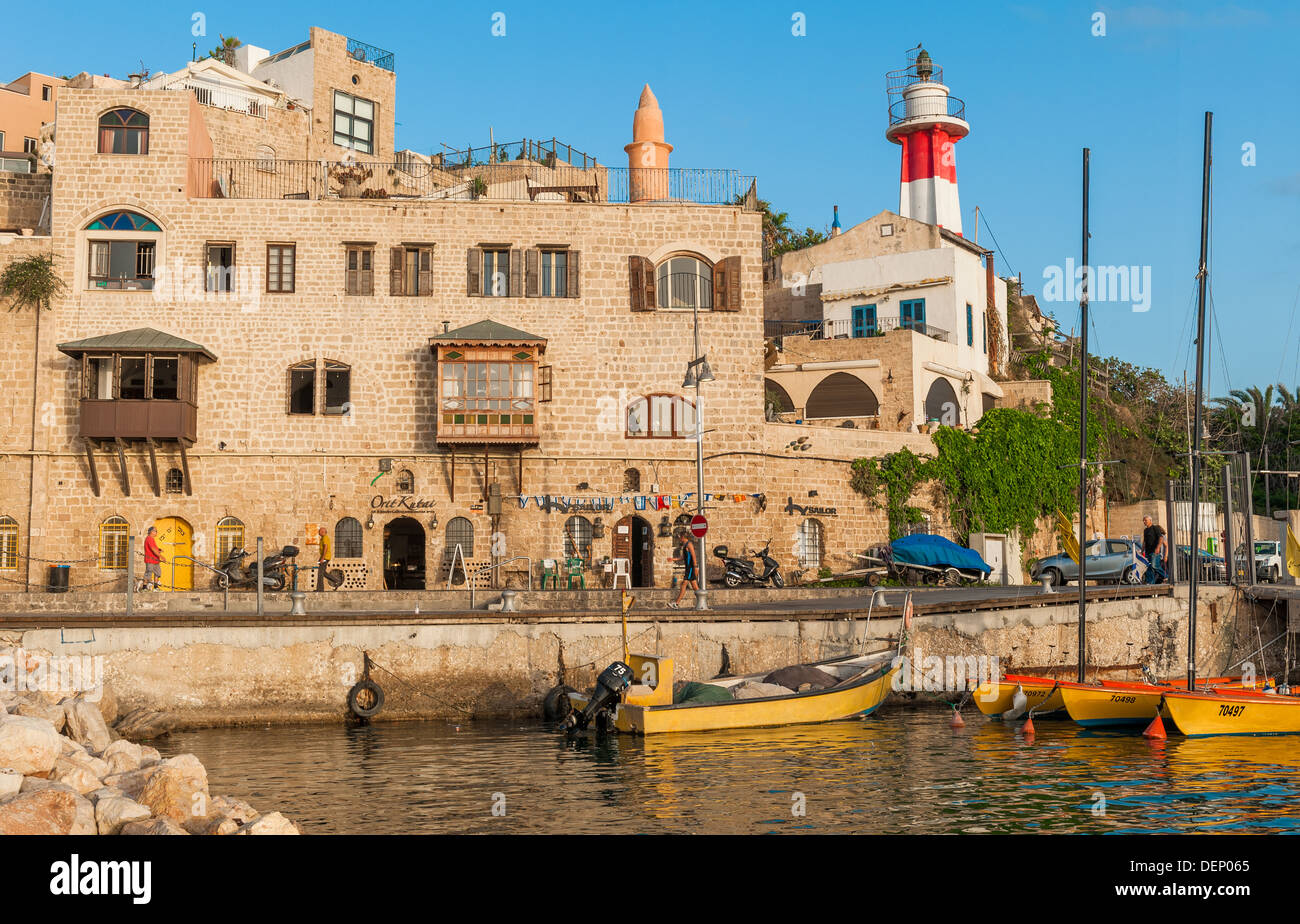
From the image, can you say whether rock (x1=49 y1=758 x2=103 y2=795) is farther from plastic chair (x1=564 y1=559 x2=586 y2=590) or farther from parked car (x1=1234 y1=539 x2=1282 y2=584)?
parked car (x1=1234 y1=539 x2=1282 y2=584)

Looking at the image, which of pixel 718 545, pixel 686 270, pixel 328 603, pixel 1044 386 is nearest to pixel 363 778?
pixel 328 603

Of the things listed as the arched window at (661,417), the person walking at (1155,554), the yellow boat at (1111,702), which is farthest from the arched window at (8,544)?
the person walking at (1155,554)

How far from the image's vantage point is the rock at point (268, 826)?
1106 cm

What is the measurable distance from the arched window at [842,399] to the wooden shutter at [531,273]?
12.2 meters

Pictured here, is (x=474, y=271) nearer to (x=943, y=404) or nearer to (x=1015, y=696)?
(x=943, y=404)

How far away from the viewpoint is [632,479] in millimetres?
34062

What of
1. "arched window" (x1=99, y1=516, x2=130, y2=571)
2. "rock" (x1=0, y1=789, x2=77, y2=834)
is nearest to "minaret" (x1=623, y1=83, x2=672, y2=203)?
"arched window" (x1=99, y1=516, x2=130, y2=571)

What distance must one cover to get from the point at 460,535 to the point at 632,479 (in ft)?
16.6

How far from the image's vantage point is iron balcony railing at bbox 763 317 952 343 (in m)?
42.9

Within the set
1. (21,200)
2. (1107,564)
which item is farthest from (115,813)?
(21,200)

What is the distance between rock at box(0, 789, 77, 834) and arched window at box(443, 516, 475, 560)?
21.9 m

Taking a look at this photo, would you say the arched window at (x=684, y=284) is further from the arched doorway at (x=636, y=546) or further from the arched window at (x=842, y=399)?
the arched window at (x=842, y=399)

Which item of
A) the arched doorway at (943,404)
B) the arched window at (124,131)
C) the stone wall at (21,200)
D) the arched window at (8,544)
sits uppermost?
the arched window at (124,131)

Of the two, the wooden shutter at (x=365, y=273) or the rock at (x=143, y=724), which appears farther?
the wooden shutter at (x=365, y=273)
